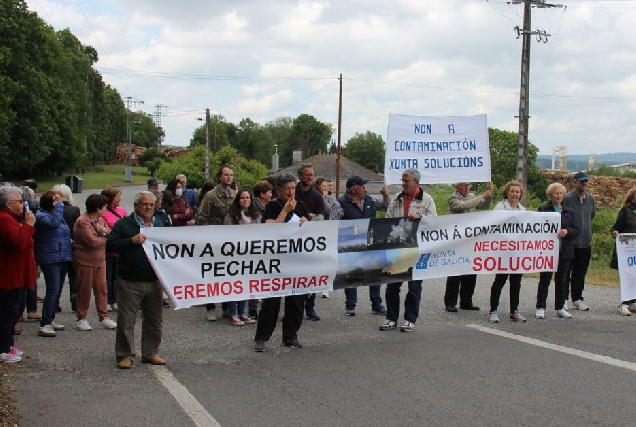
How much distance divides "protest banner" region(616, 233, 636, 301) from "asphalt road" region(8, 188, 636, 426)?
77 cm

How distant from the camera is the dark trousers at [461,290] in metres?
10.4

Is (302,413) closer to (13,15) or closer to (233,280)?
(233,280)

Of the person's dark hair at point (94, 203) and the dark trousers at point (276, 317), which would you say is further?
the person's dark hair at point (94, 203)

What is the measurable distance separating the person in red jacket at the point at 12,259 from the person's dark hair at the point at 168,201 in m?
4.01

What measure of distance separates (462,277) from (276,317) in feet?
11.8

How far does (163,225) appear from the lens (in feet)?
29.3

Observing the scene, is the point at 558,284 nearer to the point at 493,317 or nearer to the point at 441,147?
the point at 493,317

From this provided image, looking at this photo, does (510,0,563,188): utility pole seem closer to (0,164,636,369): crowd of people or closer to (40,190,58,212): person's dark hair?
(0,164,636,369): crowd of people

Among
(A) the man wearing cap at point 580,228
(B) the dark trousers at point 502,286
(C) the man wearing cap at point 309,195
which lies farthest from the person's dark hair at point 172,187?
(A) the man wearing cap at point 580,228

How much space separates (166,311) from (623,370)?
244 inches

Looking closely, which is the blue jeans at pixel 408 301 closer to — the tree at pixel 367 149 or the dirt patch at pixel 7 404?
the dirt patch at pixel 7 404

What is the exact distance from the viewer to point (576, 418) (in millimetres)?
5590

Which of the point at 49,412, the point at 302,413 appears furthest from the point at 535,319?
the point at 49,412

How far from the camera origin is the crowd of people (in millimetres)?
7176
